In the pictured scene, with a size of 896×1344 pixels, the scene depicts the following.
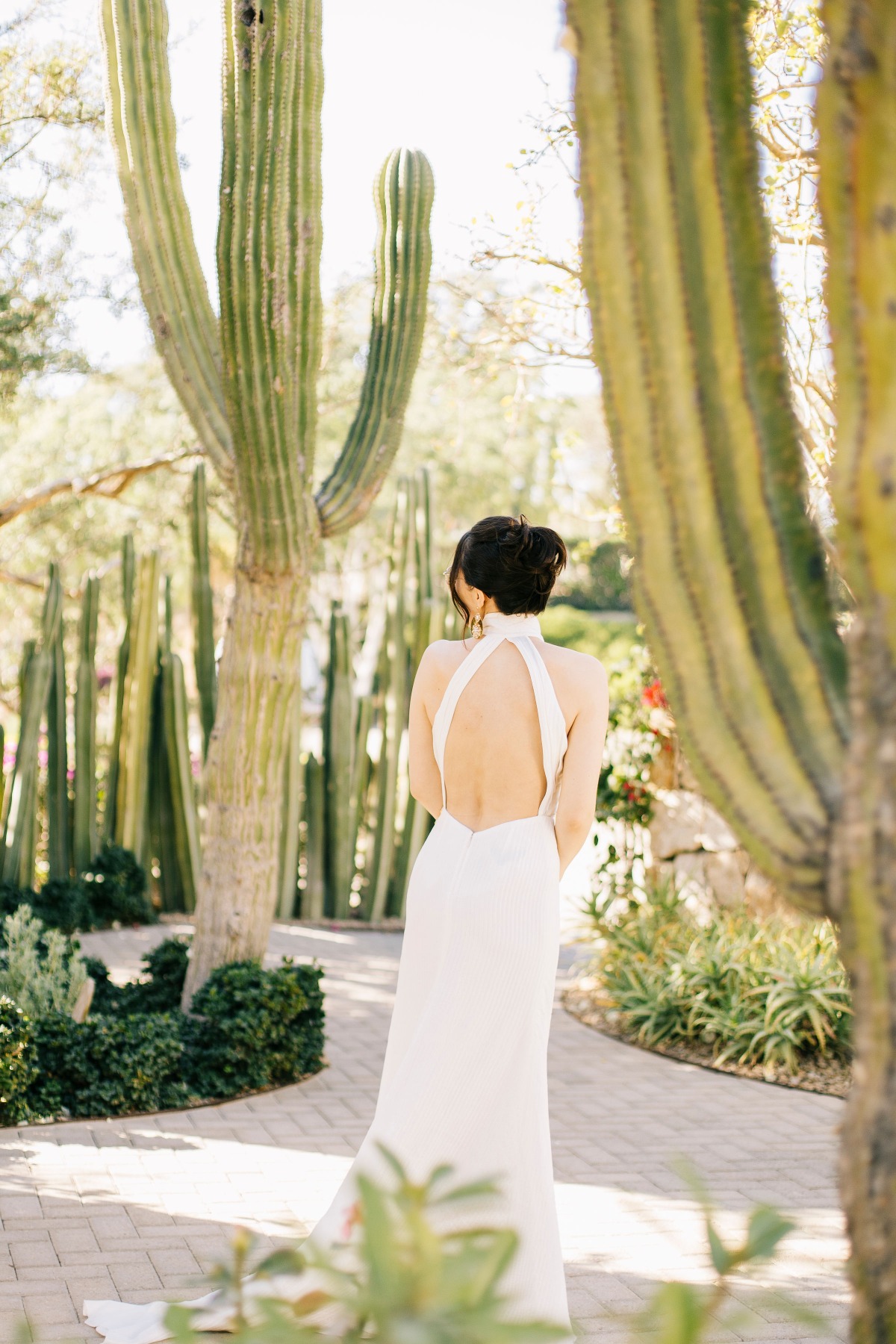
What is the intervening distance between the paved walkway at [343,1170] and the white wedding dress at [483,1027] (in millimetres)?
362

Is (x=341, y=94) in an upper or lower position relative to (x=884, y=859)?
upper

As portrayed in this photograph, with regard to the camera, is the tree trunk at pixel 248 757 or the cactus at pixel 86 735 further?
the cactus at pixel 86 735

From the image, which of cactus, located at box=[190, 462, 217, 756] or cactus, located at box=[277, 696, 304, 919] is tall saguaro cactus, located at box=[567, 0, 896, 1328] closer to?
cactus, located at box=[277, 696, 304, 919]

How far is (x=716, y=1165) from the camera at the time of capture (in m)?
4.52

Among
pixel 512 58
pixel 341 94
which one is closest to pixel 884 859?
pixel 512 58

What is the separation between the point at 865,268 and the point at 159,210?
4.91 metres

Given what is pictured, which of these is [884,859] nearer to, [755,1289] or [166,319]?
[755,1289]

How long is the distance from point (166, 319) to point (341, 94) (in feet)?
16.6

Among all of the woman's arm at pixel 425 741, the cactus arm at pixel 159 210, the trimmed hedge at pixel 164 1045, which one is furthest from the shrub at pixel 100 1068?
the cactus arm at pixel 159 210

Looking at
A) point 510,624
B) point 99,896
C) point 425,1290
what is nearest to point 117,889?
point 99,896

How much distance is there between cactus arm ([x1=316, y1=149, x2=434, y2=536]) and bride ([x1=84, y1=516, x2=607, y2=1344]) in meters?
2.84

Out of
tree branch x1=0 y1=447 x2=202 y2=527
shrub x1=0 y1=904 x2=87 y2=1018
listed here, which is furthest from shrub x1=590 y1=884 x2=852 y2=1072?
tree branch x1=0 y1=447 x2=202 y2=527

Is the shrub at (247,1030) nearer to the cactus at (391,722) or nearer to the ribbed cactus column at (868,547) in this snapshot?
the cactus at (391,722)

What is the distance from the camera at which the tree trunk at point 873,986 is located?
47.4 inches
